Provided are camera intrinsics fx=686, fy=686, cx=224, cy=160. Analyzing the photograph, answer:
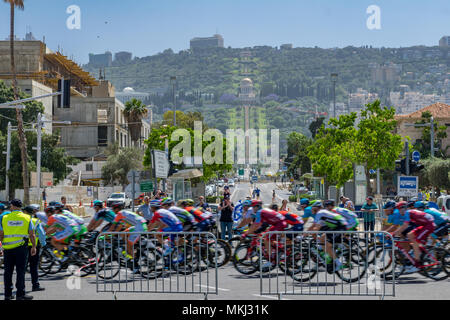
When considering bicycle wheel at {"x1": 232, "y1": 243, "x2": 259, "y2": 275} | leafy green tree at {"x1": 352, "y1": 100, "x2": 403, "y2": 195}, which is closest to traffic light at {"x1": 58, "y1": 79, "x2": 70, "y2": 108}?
bicycle wheel at {"x1": 232, "y1": 243, "x2": 259, "y2": 275}

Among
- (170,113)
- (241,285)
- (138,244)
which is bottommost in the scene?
(241,285)

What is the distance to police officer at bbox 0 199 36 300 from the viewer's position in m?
11.4

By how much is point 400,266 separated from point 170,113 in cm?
9594

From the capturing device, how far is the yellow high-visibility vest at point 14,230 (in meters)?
11.4

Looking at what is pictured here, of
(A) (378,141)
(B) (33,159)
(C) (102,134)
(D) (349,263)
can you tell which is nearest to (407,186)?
(D) (349,263)

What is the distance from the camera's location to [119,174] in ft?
260

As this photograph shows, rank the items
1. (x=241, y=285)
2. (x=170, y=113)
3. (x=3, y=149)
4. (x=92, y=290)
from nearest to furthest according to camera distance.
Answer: (x=92, y=290), (x=241, y=285), (x=3, y=149), (x=170, y=113)

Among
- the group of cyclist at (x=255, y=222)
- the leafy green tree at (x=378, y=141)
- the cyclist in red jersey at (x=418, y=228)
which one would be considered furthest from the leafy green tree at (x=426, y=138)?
the cyclist in red jersey at (x=418, y=228)

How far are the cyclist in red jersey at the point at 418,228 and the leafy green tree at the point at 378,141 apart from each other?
31.3 m

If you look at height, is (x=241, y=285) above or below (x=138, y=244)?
below

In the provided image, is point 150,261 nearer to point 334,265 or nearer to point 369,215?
point 334,265

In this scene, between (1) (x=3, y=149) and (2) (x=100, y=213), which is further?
(1) (x=3, y=149)

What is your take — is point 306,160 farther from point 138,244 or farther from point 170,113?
point 138,244
